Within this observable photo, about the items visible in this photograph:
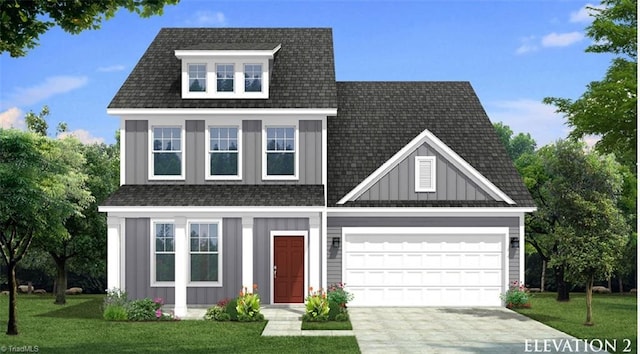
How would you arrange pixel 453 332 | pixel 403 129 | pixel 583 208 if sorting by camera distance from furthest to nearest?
pixel 403 129
pixel 583 208
pixel 453 332

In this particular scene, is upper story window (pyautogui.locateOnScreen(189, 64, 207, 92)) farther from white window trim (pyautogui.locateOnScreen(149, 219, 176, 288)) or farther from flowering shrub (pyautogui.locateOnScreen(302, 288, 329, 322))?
flowering shrub (pyautogui.locateOnScreen(302, 288, 329, 322))

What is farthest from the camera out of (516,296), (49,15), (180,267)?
(516,296)

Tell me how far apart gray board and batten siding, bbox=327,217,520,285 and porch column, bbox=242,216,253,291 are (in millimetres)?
3461

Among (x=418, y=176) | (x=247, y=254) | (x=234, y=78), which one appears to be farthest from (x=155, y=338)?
(x=418, y=176)

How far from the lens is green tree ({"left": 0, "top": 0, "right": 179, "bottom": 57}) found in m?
14.5

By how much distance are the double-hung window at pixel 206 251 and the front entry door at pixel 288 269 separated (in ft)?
5.95

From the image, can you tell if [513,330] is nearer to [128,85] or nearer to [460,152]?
[460,152]

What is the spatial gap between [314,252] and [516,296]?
7.28 m

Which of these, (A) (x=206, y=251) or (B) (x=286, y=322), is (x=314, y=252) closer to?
(B) (x=286, y=322)

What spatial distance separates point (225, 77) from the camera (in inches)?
1083

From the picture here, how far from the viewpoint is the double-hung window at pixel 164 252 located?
26016 mm

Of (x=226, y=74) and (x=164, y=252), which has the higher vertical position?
(x=226, y=74)
